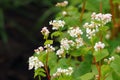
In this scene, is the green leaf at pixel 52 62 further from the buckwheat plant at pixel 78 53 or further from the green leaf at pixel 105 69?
the green leaf at pixel 105 69

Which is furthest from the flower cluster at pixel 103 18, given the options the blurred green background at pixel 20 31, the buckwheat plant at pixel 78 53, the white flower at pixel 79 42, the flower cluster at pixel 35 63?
the blurred green background at pixel 20 31

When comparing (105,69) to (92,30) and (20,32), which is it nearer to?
(92,30)

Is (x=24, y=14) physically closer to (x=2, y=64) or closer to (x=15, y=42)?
(x=15, y=42)

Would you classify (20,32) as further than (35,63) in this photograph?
Yes

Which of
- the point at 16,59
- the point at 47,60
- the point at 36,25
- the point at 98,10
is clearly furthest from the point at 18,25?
the point at 47,60

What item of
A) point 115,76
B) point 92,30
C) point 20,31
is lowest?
point 115,76

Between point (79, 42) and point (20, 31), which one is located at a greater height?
point (20, 31)

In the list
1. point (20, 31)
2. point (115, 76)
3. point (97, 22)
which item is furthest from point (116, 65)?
point (20, 31)

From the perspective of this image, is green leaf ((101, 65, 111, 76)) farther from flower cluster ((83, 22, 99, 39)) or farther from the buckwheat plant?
flower cluster ((83, 22, 99, 39))
